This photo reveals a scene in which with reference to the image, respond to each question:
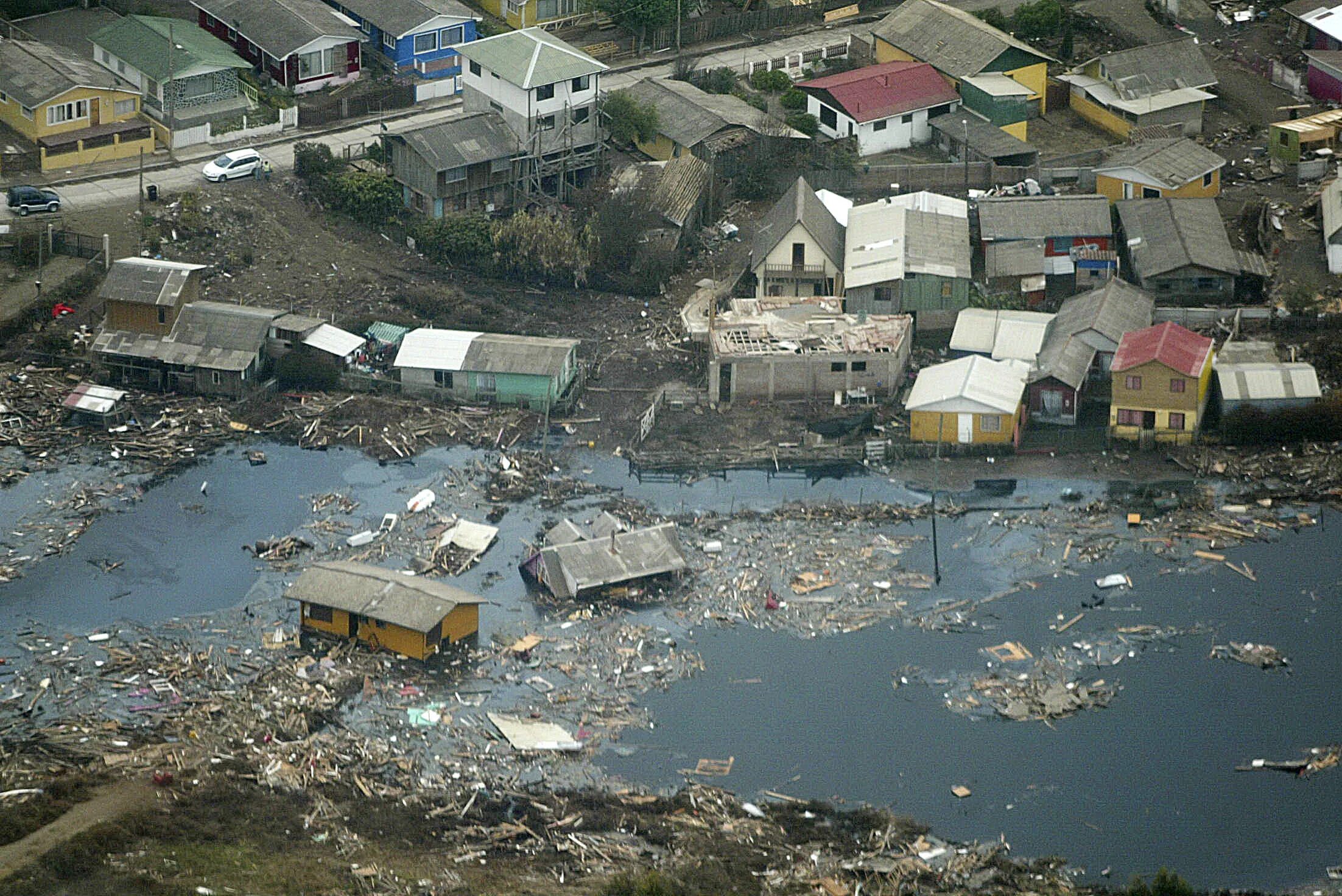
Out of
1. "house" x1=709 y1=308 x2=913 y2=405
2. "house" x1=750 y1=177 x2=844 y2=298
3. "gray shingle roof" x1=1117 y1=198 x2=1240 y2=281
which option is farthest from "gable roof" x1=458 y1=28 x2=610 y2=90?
"gray shingle roof" x1=1117 y1=198 x2=1240 y2=281

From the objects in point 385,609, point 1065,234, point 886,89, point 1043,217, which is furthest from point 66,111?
point 1065,234

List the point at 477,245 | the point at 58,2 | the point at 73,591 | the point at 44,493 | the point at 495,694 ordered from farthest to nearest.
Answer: the point at 58,2, the point at 477,245, the point at 44,493, the point at 73,591, the point at 495,694

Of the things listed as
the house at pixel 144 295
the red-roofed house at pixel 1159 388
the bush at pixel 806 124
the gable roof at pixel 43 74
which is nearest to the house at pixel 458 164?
the house at pixel 144 295

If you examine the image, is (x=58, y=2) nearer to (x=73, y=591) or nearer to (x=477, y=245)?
(x=477, y=245)

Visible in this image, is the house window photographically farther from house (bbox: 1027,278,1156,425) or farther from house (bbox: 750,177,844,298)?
house (bbox: 1027,278,1156,425)

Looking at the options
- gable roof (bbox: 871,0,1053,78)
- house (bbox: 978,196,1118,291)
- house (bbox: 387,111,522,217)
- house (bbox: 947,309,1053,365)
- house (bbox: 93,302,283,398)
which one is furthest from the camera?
gable roof (bbox: 871,0,1053,78)

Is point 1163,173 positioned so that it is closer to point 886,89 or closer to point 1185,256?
point 1185,256

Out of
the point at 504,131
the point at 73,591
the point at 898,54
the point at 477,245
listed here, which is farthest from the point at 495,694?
the point at 898,54
